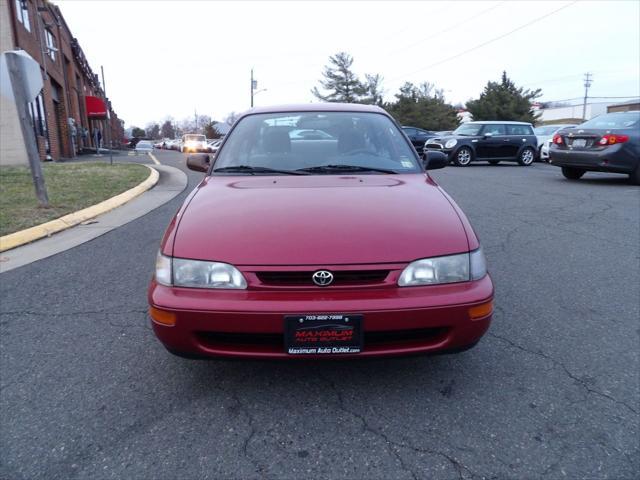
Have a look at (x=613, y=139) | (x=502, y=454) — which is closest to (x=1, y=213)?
(x=502, y=454)

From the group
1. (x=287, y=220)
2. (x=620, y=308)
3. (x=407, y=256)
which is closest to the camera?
(x=407, y=256)

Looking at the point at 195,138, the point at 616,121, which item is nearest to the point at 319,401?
the point at 616,121

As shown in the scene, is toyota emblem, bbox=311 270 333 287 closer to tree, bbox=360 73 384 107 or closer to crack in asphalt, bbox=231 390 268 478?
crack in asphalt, bbox=231 390 268 478

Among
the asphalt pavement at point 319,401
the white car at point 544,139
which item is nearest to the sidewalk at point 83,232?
the asphalt pavement at point 319,401

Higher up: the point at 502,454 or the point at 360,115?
the point at 360,115

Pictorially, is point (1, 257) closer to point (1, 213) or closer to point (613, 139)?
point (1, 213)

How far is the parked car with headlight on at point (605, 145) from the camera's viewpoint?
28.9ft

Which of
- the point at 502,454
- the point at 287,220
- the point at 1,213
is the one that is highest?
the point at 287,220

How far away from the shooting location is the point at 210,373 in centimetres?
240

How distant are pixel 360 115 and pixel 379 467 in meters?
2.54

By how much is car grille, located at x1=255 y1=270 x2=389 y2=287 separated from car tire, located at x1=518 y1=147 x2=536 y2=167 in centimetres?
1481

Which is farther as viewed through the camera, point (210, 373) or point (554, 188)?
point (554, 188)

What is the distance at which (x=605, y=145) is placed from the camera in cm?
891

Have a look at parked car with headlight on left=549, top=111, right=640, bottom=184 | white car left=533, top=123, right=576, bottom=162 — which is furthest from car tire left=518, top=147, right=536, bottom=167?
parked car with headlight on left=549, top=111, right=640, bottom=184
